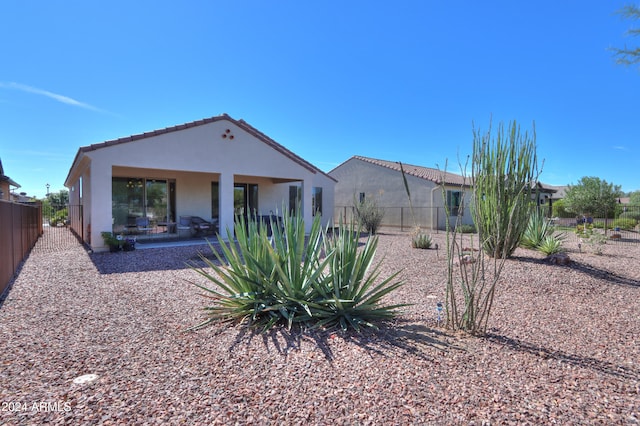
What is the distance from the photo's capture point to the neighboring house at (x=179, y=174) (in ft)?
35.4

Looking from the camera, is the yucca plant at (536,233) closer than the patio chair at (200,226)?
Yes

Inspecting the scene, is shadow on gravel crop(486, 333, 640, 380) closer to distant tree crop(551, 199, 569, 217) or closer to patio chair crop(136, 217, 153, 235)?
patio chair crop(136, 217, 153, 235)

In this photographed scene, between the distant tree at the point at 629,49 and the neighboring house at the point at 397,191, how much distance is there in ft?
34.7

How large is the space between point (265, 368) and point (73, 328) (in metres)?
2.93

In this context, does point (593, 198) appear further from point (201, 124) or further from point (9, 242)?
point (9, 242)

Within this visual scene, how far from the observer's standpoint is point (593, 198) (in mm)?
26469

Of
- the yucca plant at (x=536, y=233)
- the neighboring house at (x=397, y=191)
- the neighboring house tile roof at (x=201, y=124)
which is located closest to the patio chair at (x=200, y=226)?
the neighboring house tile roof at (x=201, y=124)

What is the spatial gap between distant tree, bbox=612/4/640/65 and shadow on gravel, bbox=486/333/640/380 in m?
11.6

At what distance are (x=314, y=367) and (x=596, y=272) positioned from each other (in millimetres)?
7970

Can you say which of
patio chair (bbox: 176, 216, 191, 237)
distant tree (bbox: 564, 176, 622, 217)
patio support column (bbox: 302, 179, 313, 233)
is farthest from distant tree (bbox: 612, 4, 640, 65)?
distant tree (bbox: 564, 176, 622, 217)

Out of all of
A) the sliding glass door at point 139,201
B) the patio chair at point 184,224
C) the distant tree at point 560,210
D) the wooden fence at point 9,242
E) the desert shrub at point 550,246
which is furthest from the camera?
the distant tree at point 560,210

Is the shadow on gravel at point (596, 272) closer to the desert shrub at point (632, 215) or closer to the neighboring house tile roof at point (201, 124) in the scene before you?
the neighboring house tile roof at point (201, 124)

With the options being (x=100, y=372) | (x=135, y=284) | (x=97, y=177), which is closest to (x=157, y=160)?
(x=97, y=177)

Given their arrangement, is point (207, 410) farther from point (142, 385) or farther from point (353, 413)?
point (353, 413)
